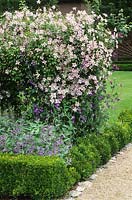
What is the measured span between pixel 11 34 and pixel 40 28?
444mm

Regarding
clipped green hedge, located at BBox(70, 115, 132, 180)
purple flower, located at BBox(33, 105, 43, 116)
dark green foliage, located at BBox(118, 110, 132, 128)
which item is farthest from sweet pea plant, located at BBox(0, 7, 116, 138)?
dark green foliage, located at BBox(118, 110, 132, 128)

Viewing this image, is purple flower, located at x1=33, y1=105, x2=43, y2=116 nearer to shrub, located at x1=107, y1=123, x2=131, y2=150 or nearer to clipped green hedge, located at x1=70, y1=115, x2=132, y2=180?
clipped green hedge, located at x1=70, y1=115, x2=132, y2=180

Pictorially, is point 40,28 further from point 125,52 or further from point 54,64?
point 125,52

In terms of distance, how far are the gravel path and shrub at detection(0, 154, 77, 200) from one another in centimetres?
37

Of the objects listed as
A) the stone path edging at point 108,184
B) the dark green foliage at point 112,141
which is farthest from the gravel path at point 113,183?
the dark green foliage at point 112,141

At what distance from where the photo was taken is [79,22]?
7.52m

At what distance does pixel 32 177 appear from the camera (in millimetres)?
5699

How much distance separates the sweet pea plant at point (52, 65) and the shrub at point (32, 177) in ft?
5.03

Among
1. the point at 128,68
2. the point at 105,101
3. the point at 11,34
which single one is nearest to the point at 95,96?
the point at 105,101

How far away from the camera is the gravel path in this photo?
5.97 meters

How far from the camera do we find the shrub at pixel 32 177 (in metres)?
5.70

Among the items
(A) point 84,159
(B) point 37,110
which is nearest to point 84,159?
(A) point 84,159

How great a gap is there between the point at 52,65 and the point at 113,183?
6.15ft

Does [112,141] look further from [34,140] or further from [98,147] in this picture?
[34,140]
